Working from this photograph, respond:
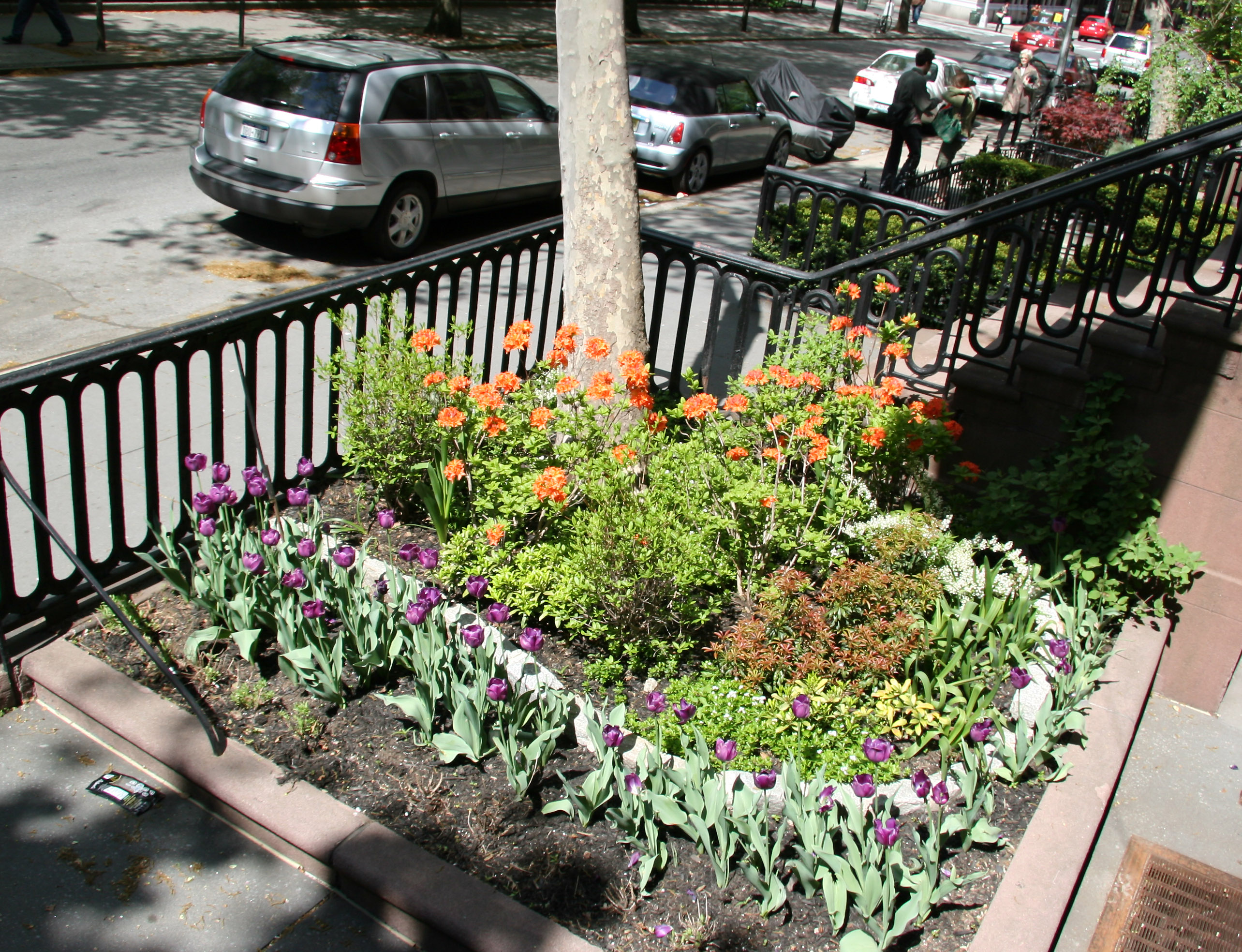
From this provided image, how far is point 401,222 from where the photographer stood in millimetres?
9656

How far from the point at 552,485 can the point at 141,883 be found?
187 centimetres

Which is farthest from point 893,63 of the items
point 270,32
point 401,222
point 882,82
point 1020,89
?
point 401,222

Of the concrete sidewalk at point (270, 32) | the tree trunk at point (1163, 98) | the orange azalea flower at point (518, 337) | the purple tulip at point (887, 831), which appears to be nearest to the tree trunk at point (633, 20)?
the concrete sidewalk at point (270, 32)

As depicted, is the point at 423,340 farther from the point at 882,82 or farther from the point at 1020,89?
the point at 882,82

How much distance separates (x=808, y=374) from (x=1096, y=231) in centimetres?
160

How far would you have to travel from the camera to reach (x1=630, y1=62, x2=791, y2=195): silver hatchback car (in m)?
13.6

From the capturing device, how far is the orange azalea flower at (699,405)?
4.24 m

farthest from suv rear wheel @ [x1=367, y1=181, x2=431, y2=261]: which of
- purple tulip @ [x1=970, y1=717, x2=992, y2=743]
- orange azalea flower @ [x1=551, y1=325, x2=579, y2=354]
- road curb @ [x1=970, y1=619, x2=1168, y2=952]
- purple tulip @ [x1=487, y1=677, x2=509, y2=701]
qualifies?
purple tulip @ [x1=970, y1=717, x2=992, y2=743]

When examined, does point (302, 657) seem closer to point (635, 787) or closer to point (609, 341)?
point (635, 787)

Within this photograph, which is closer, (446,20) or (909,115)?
(909,115)

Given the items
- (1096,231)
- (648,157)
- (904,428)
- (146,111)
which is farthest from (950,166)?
(146,111)

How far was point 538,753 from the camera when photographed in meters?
3.25

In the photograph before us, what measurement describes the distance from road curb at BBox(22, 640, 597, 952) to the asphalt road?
3955 millimetres

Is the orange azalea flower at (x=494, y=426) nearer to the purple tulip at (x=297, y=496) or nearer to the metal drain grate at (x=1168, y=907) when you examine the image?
the purple tulip at (x=297, y=496)
